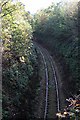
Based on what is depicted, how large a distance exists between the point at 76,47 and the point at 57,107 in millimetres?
9314

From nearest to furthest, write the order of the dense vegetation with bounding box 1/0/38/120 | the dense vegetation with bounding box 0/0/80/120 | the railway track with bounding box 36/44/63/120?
the dense vegetation with bounding box 1/0/38/120, the dense vegetation with bounding box 0/0/80/120, the railway track with bounding box 36/44/63/120

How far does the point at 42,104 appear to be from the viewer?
20.0m

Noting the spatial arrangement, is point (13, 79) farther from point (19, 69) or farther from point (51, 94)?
point (51, 94)

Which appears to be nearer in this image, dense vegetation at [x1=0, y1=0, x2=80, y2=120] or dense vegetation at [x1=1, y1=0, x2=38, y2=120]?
dense vegetation at [x1=1, y1=0, x2=38, y2=120]

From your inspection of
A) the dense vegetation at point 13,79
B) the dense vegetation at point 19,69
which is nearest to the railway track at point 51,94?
the dense vegetation at point 19,69

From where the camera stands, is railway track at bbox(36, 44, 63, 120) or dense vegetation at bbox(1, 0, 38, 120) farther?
railway track at bbox(36, 44, 63, 120)

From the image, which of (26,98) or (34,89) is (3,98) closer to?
(26,98)

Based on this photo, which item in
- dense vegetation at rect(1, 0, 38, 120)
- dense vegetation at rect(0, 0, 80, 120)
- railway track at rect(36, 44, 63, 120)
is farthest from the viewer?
railway track at rect(36, 44, 63, 120)

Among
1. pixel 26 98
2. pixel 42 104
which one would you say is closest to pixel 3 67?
pixel 26 98

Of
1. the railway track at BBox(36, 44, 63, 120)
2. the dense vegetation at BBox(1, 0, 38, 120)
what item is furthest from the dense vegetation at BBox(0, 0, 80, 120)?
the railway track at BBox(36, 44, 63, 120)

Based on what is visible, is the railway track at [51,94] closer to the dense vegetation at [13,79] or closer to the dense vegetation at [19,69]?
the dense vegetation at [19,69]

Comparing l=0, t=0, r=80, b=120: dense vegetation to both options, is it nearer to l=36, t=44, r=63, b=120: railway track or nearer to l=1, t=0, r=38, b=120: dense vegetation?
l=1, t=0, r=38, b=120: dense vegetation

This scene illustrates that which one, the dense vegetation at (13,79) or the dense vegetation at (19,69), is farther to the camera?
the dense vegetation at (19,69)

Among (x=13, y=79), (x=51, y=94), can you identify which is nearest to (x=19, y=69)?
(x=13, y=79)
